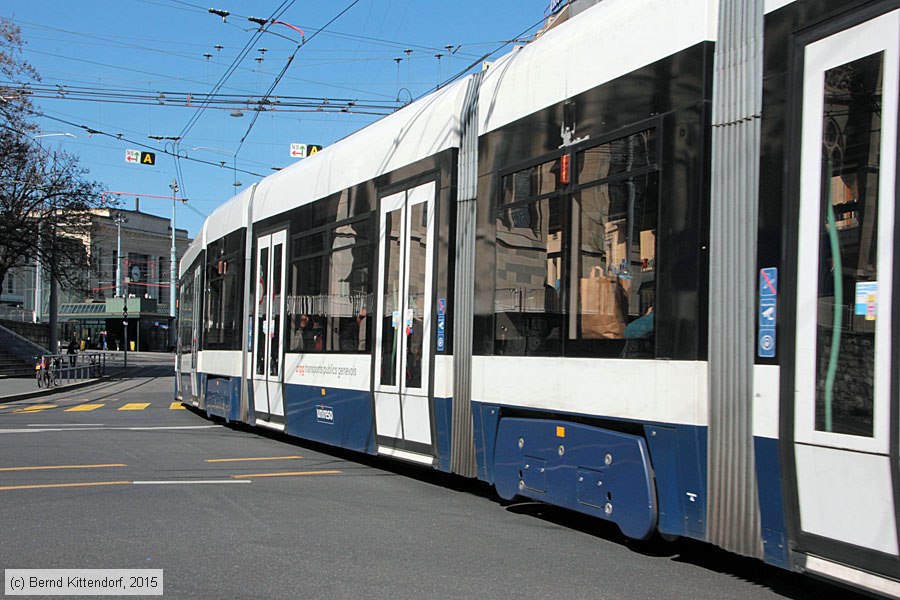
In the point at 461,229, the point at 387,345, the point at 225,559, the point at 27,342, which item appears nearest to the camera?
the point at 225,559

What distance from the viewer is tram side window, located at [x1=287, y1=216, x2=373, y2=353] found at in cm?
975

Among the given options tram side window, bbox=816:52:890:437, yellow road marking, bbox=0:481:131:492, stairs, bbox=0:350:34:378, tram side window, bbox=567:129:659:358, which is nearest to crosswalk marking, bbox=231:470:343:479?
yellow road marking, bbox=0:481:131:492

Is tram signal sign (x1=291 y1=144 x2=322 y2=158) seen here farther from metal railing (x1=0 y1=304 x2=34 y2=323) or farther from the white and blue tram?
metal railing (x1=0 y1=304 x2=34 y2=323)

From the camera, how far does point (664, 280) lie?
18.2 ft

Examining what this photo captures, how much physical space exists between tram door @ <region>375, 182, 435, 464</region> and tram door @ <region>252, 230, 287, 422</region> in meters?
3.07

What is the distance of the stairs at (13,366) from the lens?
40.0m

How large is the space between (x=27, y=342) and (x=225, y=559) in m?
45.0

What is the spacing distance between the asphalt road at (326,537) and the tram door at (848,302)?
39.4 inches

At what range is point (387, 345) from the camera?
357 inches

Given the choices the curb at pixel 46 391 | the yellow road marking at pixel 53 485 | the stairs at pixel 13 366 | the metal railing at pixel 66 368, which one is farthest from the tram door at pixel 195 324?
the stairs at pixel 13 366

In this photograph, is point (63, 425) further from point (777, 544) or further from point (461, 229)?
point (777, 544)

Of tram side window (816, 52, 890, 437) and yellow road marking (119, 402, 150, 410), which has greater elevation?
tram side window (816, 52, 890, 437)

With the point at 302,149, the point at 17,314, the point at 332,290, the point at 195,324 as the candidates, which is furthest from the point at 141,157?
the point at 17,314

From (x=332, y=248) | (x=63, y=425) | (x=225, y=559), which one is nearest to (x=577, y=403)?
(x=225, y=559)
